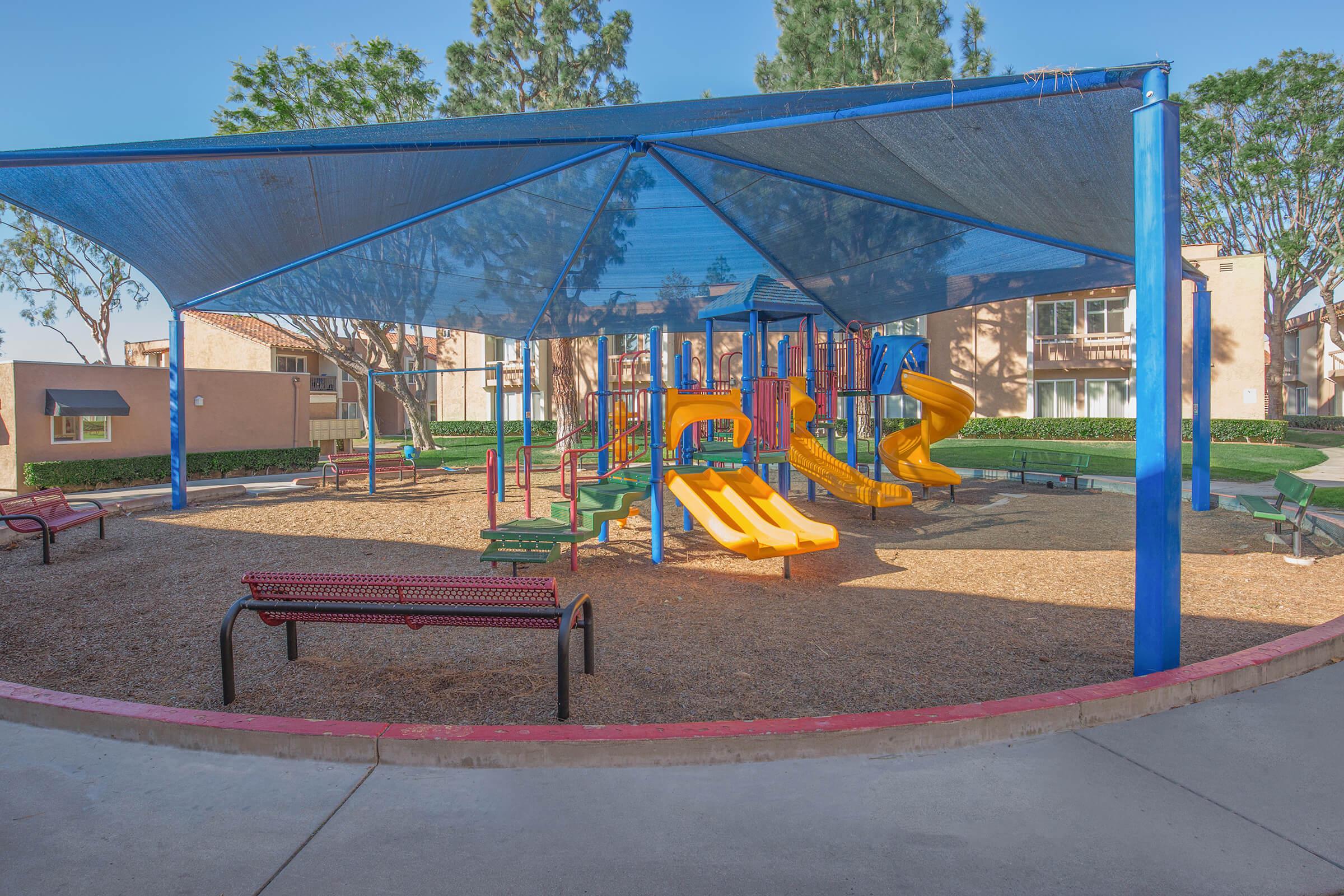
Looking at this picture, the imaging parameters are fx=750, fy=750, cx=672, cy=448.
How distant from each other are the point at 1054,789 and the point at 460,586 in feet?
11.5

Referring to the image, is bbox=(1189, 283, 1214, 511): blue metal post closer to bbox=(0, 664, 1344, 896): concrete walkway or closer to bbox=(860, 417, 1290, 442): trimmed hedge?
bbox=(0, 664, 1344, 896): concrete walkway

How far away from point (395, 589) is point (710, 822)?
8.81ft

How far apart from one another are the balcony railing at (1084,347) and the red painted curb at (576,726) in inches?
1296

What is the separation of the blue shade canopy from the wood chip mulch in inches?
158

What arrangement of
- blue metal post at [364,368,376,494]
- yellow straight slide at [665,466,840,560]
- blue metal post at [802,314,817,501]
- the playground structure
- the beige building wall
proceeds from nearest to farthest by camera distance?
yellow straight slide at [665,466,840,560] → the playground structure → blue metal post at [802,314,817,501] → blue metal post at [364,368,376,494] → the beige building wall

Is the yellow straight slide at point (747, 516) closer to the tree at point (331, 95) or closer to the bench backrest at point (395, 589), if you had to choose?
the bench backrest at point (395, 589)

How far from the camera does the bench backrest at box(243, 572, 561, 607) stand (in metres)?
4.79

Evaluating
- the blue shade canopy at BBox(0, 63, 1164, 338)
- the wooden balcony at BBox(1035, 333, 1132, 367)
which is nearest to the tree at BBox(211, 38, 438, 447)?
the blue shade canopy at BBox(0, 63, 1164, 338)

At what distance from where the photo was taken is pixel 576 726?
3.94 m

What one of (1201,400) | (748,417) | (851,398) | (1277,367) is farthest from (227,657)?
(1277,367)

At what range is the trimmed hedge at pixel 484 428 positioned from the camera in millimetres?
38250

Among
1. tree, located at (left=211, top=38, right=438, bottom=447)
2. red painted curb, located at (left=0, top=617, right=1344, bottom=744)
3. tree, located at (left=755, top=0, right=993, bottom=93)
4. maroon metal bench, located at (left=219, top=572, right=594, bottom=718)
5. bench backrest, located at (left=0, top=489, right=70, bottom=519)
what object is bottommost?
red painted curb, located at (left=0, top=617, right=1344, bottom=744)

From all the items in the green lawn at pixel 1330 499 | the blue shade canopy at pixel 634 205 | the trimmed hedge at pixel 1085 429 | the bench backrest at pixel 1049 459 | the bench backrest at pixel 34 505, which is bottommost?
the green lawn at pixel 1330 499

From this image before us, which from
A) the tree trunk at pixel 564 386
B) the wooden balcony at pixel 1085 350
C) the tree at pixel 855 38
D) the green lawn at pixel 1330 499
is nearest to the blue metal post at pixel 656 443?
the green lawn at pixel 1330 499
